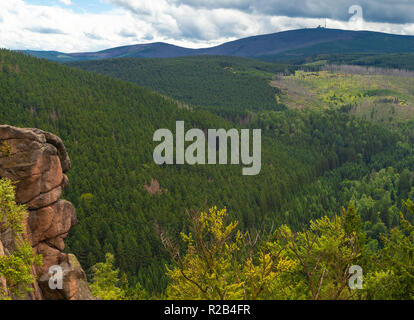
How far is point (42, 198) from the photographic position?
1453 inches

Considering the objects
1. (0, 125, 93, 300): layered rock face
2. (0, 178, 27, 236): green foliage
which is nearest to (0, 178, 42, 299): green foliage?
(0, 178, 27, 236): green foliage

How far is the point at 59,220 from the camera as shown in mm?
39156

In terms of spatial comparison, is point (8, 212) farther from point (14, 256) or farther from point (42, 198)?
point (42, 198)

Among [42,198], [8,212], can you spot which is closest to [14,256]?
[8,212]

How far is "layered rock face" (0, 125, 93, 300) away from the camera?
112 ft

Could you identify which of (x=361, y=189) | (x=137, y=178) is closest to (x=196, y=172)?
(x=137, y=178)

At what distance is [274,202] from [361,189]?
193ft

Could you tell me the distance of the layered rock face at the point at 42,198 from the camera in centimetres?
3425

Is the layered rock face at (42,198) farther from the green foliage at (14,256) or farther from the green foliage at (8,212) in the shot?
the green foliage at (8,212)

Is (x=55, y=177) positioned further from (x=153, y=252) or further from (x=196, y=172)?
(x=196, y=172)

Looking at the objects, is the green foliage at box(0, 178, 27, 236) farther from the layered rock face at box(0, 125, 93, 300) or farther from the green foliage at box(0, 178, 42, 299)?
the layered rock face at box(0, 125, 93, 300)

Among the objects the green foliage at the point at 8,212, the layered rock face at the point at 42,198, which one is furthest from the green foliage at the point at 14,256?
the layered rock face at the point at 42,198

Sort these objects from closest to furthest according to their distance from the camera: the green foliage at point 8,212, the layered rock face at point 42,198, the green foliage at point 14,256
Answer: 1. the green foliage at point 14,256
2. the green foliage at point 8,212
3. the layered rock face at point 42,198

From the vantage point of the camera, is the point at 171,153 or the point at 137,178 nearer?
the point at 137,178
